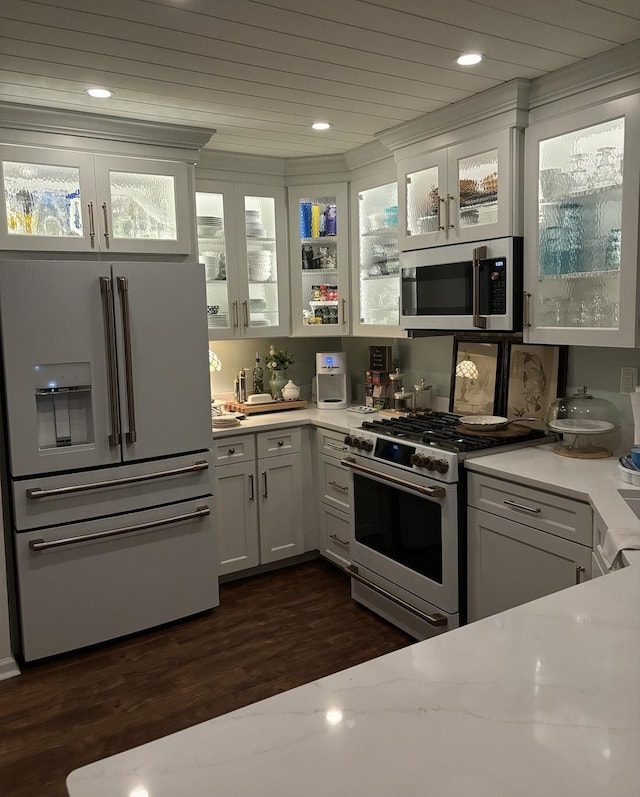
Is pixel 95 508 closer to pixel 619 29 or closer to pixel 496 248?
pixel 496 248

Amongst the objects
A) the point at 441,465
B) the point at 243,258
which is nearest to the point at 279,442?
the point at 243,258

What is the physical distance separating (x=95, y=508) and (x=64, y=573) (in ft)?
1.02

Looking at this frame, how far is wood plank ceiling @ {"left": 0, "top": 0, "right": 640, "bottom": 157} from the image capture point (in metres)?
2.02

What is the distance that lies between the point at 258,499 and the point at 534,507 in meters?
1.70

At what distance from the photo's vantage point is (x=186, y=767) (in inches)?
34.1

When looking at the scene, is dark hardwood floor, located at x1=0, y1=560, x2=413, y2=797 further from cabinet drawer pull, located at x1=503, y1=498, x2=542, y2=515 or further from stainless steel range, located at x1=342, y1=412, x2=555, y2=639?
cabinet drawer pull, located at x1=503, y1=498, x2=542, y2=515

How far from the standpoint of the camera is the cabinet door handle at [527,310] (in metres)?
2.88

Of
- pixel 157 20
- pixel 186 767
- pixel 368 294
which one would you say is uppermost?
pixel 157 20

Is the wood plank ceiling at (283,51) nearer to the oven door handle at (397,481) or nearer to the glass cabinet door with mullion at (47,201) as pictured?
the glass cabinet door with mullion at (47,201)

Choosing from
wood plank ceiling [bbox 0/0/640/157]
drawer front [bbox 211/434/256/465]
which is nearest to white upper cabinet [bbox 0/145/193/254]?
wood plank ceiling [bbox 0/0/640/157]

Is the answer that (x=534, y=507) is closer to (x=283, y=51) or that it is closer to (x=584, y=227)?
(x=584, y=227)

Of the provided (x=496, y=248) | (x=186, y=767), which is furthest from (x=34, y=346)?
(x=186, y=767)

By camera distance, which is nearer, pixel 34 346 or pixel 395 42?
pixel 395 42

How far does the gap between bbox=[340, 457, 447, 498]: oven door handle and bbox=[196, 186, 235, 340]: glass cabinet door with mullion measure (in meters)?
1.12
